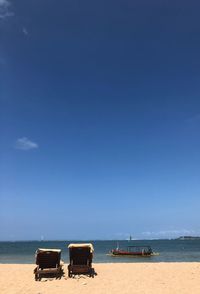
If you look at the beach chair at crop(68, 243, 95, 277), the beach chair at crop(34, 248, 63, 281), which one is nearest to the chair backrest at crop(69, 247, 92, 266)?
the beach chair at crop(68, 243, 95, 277)

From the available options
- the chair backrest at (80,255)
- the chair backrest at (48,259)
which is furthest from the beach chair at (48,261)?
the chair backrest at (80,255)

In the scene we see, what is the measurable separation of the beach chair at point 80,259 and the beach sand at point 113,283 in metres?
0.57

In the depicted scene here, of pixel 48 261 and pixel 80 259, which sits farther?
pixel 80 259

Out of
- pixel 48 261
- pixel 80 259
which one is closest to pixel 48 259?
pixel 48 261

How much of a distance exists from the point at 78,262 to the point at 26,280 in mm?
3304

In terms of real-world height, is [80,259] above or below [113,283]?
above

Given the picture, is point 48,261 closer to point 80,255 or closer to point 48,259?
point 48,259

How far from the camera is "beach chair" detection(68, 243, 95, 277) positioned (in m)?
20.8

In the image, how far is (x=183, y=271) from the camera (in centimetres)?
2288

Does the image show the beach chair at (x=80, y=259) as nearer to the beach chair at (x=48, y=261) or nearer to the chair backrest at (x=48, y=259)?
the beach chair at (x=48, y=261)

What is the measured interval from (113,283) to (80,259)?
3.62 metres

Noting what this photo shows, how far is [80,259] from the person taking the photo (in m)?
22.1

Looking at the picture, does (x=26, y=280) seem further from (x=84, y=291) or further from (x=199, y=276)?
(x=199, y=276)

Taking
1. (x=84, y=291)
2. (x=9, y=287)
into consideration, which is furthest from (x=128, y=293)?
(x=9, y=287)
